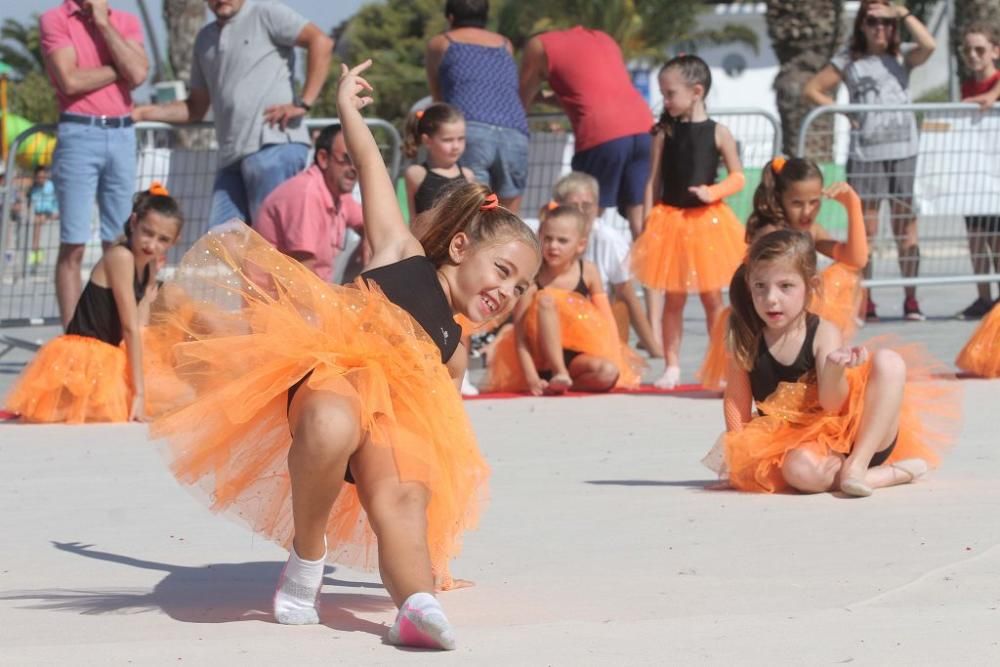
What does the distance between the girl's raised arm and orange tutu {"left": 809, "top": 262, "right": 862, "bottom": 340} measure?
12.6ft

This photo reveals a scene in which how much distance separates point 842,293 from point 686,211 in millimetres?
1342

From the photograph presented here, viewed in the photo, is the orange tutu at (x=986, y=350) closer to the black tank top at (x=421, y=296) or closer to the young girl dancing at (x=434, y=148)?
the young girl dancing at (x=434, y=148)

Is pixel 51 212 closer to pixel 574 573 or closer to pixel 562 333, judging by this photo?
pixel 562 333

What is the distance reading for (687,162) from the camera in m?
9.12

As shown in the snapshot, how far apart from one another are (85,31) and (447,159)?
7.68 feet

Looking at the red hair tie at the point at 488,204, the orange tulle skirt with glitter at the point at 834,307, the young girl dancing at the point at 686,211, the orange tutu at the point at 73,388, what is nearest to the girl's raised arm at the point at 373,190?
the red hair tie at the point at 488,204

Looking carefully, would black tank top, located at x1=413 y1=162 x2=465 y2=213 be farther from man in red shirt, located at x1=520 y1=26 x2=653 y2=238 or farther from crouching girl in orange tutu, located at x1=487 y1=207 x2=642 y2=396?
man in red shirt, located at x1=520 y1=26 x2=653 y2=238

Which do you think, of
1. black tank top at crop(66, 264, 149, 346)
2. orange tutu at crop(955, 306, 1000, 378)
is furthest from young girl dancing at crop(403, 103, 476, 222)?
orange tutu at crop(955, 306, 1000, 378)

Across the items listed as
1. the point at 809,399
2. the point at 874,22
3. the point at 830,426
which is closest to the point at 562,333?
the point at 809,399

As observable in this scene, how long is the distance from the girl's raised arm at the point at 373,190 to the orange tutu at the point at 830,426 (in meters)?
1.78

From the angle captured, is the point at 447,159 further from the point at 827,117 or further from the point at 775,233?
the point at 827,117

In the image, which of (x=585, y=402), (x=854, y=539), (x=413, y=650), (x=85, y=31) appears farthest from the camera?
(x=85, y=31)

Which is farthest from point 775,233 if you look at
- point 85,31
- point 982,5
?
point 982,5

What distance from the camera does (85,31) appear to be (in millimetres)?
9234
